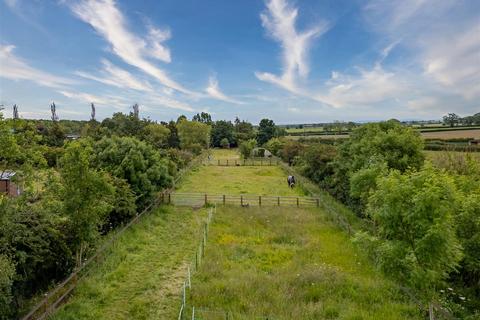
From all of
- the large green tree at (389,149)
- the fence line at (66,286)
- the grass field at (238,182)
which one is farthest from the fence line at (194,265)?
the grass field at (238,182)

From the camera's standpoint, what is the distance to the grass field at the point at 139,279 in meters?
10.0

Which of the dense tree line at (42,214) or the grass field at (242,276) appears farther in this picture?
the grass field at (242,276)

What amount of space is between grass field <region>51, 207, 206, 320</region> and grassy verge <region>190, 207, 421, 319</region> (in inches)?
42.2

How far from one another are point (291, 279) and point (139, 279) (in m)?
6.13

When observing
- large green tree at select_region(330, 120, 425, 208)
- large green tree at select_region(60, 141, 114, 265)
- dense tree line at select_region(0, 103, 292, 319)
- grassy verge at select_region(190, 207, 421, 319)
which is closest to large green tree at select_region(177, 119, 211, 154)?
large green tree at select_region(330, 120, 425, 208)

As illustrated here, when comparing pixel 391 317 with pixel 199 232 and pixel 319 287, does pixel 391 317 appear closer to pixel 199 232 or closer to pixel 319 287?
pixel 319 287

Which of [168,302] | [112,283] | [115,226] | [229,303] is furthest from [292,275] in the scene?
[115,226]

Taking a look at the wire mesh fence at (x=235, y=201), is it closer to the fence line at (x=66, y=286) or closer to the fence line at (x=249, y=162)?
the fence line at (x=66, y=286)

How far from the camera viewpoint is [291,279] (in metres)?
12.2

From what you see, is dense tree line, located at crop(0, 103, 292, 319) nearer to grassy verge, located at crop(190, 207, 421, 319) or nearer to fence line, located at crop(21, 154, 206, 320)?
fence line, located at crop(21, 154, 206, 320)

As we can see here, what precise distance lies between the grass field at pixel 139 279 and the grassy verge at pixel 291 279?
107cm

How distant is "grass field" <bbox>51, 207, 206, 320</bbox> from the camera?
10.0 m

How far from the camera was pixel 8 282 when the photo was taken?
781 cm

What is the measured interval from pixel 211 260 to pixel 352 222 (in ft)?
37.3
